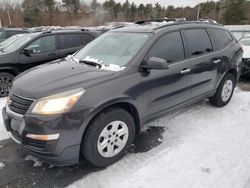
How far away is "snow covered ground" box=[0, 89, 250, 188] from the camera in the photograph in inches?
109

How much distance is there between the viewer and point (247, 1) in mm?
44000

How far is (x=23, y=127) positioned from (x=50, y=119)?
14.6 inches

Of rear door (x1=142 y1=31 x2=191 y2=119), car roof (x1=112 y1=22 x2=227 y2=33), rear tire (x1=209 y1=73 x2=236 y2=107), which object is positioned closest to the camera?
rear door (x1=142 y1=31 x2=191 y2=119)

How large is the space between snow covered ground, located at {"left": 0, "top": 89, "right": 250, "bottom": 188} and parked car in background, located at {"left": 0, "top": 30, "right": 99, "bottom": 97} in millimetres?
2370

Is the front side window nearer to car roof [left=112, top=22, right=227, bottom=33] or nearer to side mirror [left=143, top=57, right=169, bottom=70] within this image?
car roof [left=112, top=22, right=227, bottom=33]

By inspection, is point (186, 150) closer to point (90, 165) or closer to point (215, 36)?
point (90, 165)

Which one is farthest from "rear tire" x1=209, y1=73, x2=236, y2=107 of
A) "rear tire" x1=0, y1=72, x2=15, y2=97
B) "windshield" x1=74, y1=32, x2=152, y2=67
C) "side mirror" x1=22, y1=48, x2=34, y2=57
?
"rear tire" x1=0, y1=72, x2=15, y2=97

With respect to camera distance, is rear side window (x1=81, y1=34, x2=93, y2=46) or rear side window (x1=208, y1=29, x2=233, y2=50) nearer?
rear side window (x1=208, y1=29, x2=233, y2=50)

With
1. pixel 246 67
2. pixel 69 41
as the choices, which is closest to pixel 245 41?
pixel 246 67

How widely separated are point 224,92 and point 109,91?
3.06 m

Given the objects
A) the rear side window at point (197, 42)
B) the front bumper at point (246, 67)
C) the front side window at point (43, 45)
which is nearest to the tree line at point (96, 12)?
the front bumper at point (246, 67)

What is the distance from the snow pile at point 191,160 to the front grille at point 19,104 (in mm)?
1011

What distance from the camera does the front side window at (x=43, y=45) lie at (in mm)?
6535

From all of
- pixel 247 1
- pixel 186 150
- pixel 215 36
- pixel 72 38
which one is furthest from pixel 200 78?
pixel 247 1
